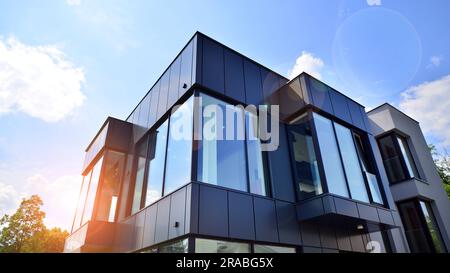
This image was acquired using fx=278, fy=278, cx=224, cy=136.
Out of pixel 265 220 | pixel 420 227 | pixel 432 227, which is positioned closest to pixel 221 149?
pixel 265 220

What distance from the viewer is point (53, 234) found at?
27641mm

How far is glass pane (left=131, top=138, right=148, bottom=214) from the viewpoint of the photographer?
29.2 ft

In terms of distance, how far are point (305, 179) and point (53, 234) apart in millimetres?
28891

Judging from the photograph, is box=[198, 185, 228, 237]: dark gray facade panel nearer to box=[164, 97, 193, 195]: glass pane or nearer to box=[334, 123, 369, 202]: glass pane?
box=[164, 97, 193, 195]: glass pane

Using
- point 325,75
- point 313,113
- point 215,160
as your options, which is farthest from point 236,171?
point 325,75

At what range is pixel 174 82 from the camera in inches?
336

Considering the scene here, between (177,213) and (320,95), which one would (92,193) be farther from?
(320,95)

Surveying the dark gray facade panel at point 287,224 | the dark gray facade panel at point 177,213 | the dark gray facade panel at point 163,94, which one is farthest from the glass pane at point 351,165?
the dark gray facade panel at point 163,94

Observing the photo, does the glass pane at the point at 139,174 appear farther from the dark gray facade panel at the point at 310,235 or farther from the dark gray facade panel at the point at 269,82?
the dark gray facade panel at the point at 310,235

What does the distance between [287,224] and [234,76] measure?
4430 mm

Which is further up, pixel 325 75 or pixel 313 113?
pixel 325 75

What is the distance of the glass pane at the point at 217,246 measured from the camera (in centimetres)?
564
